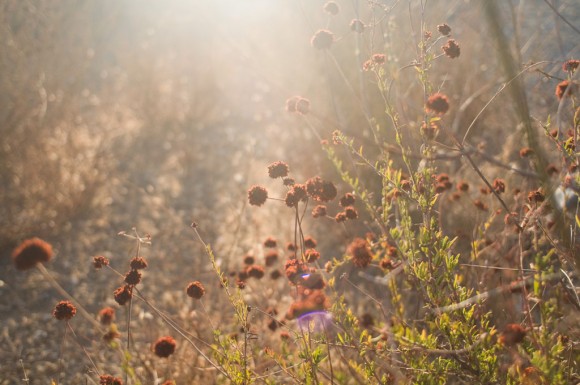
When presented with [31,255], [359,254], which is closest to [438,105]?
[359,254]

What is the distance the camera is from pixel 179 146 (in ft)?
16.4

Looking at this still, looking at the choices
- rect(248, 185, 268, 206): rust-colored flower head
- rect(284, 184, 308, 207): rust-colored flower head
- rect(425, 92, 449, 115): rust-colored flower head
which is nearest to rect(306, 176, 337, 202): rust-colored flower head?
rect(284, 184, 308, 207): rust-colored flower head

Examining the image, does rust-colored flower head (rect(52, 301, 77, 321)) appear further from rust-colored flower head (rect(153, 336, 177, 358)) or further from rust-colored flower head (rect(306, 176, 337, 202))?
rust-colored flower head (rect(306, 176, 337, 202))

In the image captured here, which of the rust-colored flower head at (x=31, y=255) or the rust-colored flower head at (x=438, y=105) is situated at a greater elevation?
the rust-colored flower head at (x=438, y=105)

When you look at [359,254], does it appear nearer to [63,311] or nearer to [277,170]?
[277,170]

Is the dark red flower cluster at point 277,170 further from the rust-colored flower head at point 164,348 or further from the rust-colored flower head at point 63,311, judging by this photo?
the rust-colored flower head at point 63,311

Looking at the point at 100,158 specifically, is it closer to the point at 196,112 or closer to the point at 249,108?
the point at 196,112

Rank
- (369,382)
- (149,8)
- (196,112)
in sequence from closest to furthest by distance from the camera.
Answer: (369,382), (196,112), (149,8)

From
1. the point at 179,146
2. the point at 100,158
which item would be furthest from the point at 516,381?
the point at 179,146

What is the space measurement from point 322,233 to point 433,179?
208 cm

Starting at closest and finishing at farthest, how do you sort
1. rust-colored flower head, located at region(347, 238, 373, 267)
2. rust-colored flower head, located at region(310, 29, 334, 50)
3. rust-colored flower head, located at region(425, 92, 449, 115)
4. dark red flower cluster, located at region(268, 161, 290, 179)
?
rust-colored flower head, located at region(425, 92, 449, 115), rust-colored flower head, located at region(347, 238, 373, 267), dark red flower cluster, located at region(268, 161, 290, 179), rust-colored flower head, located at region(310, 29, 334, 50)

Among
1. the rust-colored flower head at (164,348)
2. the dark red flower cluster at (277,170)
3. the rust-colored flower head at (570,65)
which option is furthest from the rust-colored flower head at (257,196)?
the rust-colored flower head at (570,65)

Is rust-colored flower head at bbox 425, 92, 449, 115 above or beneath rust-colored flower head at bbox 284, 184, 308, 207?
above

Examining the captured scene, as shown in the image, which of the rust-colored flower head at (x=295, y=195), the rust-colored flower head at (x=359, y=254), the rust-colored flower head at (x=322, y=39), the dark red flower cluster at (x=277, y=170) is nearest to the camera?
the rust-colored flower head at (x=359, y=254)
